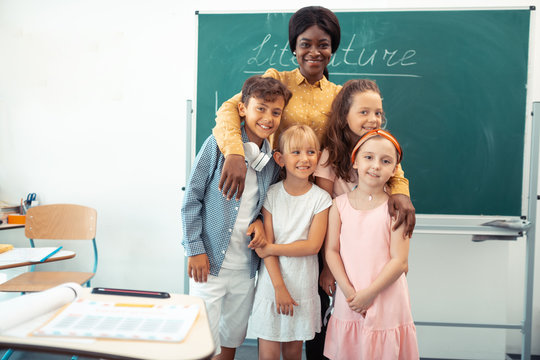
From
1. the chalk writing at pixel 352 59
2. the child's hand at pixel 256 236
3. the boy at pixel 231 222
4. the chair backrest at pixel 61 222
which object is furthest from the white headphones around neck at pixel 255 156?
the chair backrest at pixel 61 222

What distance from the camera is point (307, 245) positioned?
139cm

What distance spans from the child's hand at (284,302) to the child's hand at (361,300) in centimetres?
22

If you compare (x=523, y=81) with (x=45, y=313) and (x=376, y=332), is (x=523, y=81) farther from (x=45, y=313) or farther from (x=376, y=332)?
(x=45, y=313)

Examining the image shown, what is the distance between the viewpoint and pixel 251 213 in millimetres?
1473

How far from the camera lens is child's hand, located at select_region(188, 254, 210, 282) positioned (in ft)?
4.58

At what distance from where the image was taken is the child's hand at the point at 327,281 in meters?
1.52

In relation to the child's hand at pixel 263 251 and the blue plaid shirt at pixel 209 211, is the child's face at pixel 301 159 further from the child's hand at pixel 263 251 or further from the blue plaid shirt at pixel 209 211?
the child's hand at pixel 263 251

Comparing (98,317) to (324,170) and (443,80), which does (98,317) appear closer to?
(324,170)

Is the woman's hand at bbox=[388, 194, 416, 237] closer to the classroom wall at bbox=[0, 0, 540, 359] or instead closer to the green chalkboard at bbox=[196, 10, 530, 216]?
the green chalkboard at bbox=[196, 10, 530, 216]

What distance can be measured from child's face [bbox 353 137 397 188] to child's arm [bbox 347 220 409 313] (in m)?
0.21

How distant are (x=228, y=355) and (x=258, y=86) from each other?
1.12 metres

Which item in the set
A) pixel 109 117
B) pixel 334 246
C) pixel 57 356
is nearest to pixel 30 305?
pixel 334 246

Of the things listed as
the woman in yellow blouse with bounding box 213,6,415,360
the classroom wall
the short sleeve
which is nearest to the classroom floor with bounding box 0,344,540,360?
the classroom wall

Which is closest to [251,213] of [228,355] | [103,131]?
[228,355]
